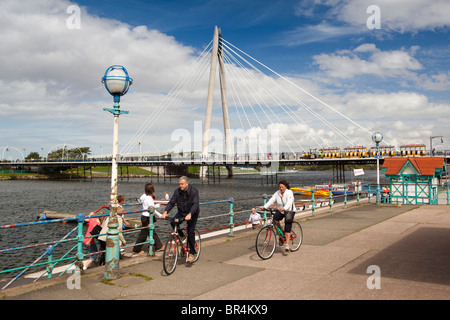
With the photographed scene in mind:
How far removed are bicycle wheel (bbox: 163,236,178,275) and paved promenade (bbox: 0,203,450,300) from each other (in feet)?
0.43

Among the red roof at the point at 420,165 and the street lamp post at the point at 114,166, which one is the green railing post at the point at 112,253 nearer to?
the street lamp post at the point at 114,166

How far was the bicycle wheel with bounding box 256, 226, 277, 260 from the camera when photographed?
315 inches

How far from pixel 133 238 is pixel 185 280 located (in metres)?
14.8

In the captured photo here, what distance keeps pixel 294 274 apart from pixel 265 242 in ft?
4.60

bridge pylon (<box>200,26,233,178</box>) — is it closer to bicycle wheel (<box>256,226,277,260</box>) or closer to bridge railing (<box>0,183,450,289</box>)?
bridge railing (<box>0,183,450,289</box>)

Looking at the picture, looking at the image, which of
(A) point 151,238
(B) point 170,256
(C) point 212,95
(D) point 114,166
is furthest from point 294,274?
(C) point 212,95

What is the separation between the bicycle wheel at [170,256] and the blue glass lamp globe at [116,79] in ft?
10.3

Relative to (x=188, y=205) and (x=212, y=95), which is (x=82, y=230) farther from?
(x=212, y=95)

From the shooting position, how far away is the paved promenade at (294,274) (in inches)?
226

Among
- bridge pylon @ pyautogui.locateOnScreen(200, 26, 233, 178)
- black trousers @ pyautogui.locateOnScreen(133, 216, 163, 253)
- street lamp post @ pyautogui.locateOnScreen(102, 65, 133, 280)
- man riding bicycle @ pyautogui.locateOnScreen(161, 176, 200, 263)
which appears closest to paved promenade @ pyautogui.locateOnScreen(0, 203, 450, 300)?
street lamp post @ pyautogui.locateOnScreen(102, 65, 133, 280)

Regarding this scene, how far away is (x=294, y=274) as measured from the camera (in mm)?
6824
